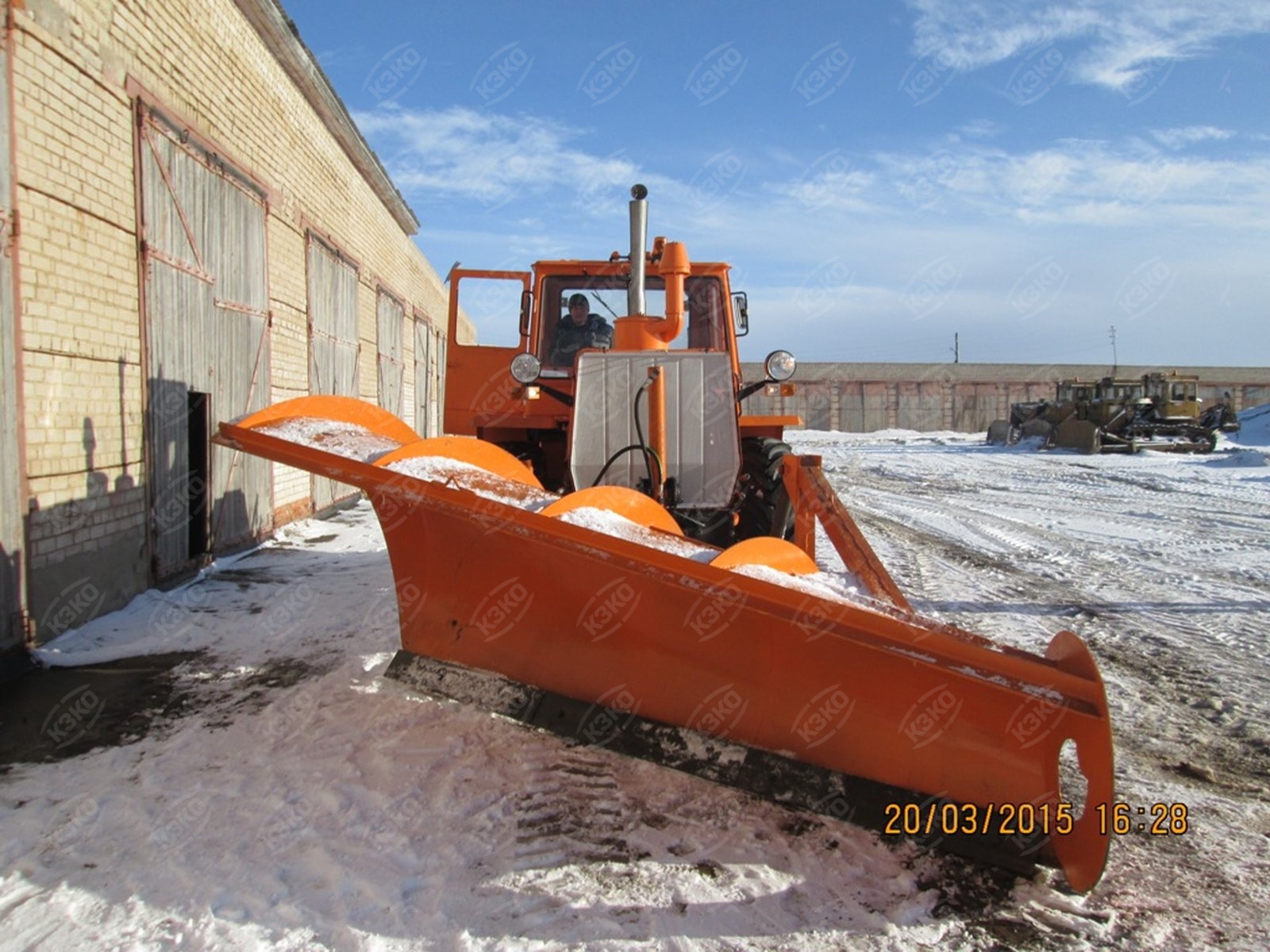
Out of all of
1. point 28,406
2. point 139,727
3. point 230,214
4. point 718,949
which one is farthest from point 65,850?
point 230,214

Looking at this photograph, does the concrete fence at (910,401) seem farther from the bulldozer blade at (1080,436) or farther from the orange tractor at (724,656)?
the orange tractor at (724,656)

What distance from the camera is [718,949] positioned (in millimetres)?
1947

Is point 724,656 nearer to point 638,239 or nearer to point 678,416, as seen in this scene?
point 678,416

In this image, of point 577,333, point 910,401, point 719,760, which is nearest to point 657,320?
point 577,333

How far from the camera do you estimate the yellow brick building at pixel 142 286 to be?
4.06m

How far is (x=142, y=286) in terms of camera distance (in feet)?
17.2

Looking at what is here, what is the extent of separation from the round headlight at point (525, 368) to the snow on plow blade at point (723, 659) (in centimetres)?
134

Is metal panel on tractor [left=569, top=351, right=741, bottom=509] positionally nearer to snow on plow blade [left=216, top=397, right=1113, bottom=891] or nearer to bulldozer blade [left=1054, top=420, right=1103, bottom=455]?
snow on plow blade [left=216, top=397, right=1113, bottom=891]

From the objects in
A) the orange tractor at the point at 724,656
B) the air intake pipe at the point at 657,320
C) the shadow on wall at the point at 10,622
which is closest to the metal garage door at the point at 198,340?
the shadow on wall at the point at 10,622

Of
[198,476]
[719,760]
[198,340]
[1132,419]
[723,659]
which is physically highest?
[198,340]

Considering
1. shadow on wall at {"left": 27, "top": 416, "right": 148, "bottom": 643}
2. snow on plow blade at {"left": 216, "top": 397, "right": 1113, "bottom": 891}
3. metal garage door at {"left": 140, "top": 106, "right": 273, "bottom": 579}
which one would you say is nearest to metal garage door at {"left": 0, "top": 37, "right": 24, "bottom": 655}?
shadow on wall at {"left": 27, "top": 416, "right": 148, "bottom": 643}

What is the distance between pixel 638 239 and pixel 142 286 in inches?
132

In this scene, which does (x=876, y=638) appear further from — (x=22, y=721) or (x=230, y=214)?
(x=230, y=214)

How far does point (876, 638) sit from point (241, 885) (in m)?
1.79
